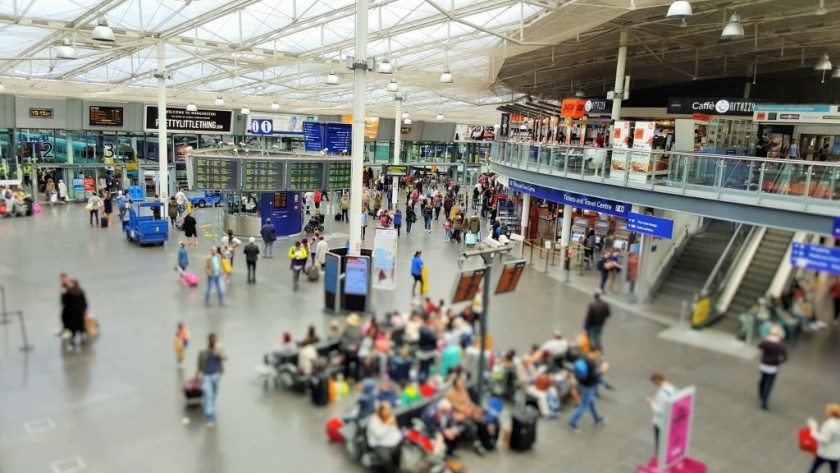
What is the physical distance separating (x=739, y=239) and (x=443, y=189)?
105ft

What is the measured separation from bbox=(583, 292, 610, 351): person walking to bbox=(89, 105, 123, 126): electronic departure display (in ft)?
99.1

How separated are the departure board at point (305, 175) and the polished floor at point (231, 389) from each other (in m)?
10.4

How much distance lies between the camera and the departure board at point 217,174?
2120 centimetres

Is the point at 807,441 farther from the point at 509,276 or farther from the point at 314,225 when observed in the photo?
the point at 314,225

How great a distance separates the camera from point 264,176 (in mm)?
22047

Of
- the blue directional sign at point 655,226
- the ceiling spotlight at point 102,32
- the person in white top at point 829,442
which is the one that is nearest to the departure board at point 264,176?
the ceiling spotlight at point 102,32

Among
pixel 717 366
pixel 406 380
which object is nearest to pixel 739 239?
pixel 717 366

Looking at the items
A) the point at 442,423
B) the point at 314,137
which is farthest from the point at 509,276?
the point at 314,137

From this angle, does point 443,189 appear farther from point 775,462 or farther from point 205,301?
point 775,462

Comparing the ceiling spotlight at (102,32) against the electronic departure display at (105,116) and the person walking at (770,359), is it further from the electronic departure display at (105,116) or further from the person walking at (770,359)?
the electronic departure display at (105,116)

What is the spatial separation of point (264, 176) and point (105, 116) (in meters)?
16.1

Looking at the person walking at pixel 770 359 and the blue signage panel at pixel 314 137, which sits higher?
the blue signage panel at pixel 314 137

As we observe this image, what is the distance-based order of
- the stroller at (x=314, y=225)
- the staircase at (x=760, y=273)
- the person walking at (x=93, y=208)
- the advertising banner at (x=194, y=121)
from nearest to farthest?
the staircase at (x=760, y=273) < the person walking at (x=93, y=208) < the stroller at (x=314, y=225) < the advertising banner at (x=194, y=121)

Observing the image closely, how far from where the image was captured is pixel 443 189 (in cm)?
4428
